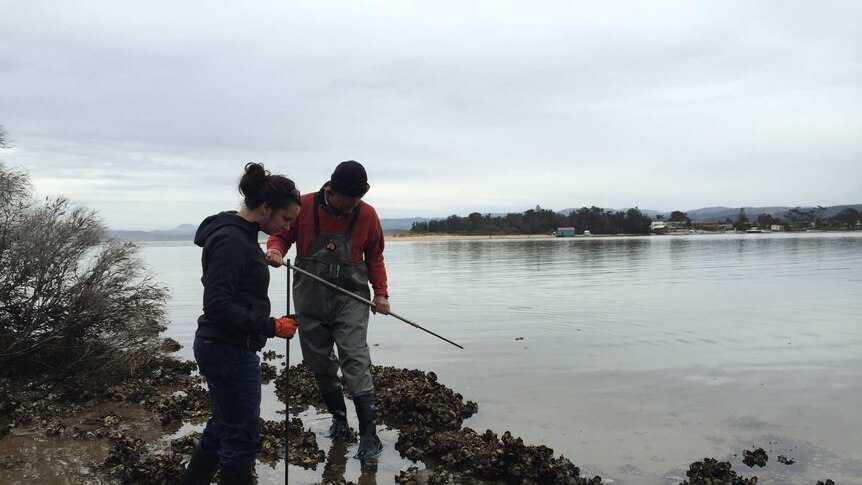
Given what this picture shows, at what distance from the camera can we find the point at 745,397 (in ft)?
21.4

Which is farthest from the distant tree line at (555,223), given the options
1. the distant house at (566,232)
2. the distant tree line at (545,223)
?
the distant house at (566,232)

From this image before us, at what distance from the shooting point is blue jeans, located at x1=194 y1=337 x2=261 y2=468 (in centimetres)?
327

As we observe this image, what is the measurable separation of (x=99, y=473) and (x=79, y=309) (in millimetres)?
3008

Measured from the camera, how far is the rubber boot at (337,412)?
17.4 ft

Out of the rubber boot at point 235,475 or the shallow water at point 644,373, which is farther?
the shallow water at point 644,373

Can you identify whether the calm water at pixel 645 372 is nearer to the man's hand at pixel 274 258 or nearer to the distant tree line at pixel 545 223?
the man's hand at pixel 274 258

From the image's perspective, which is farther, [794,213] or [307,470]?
[794,213]

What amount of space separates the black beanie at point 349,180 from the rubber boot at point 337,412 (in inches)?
70.9

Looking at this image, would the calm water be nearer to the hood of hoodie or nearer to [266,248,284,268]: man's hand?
[266,248,284,268]: man's hand

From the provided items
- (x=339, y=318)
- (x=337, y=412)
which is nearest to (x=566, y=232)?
(x=337, y=412)

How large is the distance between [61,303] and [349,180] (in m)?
4.22

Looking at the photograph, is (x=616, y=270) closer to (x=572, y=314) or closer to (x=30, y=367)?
(x=572, y=314)

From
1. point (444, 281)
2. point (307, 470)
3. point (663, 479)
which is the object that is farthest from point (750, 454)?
point (444, 281)

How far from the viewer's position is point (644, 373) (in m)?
7.60
